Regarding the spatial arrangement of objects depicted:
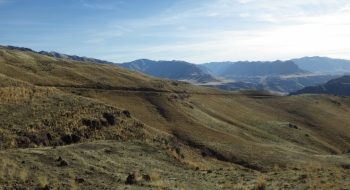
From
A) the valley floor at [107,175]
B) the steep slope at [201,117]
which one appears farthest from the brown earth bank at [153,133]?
the steep slope at [201,117]

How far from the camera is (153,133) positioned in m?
43.8

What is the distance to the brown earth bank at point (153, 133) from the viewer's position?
20891 mm

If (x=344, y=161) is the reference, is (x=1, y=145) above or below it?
above

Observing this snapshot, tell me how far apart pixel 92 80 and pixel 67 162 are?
6404cm

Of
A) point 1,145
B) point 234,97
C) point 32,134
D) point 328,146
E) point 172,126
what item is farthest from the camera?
point 234,97

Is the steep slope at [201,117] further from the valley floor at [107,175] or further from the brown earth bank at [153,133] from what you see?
the valley floor at [107,175]

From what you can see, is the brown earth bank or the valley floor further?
the brown earth bank

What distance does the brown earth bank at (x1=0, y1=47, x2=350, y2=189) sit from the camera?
2089 centimetres

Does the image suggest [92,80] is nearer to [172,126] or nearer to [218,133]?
[172,126]

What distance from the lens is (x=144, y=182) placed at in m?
19.1

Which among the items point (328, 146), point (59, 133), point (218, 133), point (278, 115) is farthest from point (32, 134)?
point (278, 115)

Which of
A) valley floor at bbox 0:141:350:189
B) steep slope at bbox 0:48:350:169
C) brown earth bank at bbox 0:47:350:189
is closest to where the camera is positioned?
valley floor at bbox 0:141:350:189

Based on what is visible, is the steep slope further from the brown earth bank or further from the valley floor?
the valley floor

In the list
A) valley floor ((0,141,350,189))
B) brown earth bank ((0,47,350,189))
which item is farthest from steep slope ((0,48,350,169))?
valley floor ((0,141,350,189))
